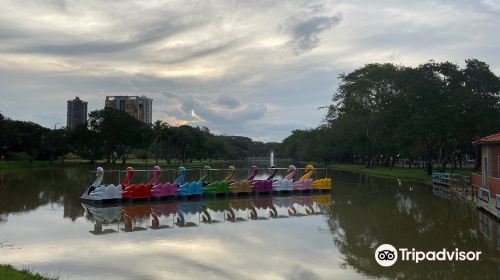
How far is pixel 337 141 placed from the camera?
85.0m

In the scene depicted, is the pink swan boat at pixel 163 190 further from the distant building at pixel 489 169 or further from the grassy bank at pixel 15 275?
the grassy bank at pixel 15 275

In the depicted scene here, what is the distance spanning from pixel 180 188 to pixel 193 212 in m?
6.24

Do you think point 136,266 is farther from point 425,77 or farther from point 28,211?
point 425,77

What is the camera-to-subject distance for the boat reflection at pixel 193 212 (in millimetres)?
19391

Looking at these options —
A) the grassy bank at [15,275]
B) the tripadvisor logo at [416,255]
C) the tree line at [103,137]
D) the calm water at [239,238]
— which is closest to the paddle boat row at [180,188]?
the calm water at [239,238]

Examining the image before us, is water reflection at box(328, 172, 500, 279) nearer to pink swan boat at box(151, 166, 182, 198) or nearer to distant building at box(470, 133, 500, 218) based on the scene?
distant building at box(470, 133, 500, 218)

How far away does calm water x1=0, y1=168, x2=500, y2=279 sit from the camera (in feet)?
39.4

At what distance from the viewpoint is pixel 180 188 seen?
96.4ft

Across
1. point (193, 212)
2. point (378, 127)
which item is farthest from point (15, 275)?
point (378, 127)

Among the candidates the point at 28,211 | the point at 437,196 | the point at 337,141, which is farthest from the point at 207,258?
the point at 337,141

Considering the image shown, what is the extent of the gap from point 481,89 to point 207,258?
137 feet

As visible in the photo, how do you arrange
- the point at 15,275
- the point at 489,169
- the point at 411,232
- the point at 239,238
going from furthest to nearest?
the point at 489,169
the point at 411,232
the point at 239,238
the point at 15,275

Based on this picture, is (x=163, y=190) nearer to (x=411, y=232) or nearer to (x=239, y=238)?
(x=239, y=238)

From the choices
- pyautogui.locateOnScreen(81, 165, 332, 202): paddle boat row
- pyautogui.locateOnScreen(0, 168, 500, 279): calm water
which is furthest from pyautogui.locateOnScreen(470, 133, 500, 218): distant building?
pyautogui.locateOnScreen(81, 165, 332, 202): paddle boat row
